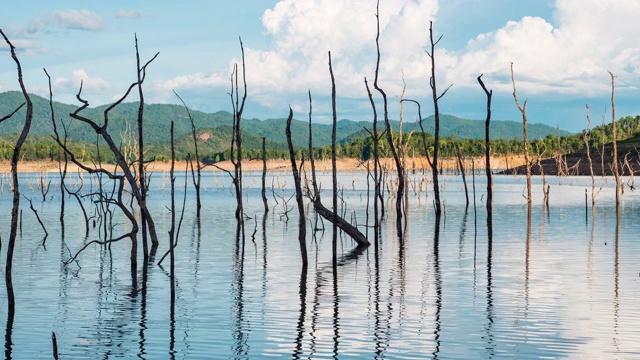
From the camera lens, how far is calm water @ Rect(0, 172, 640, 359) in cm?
1505

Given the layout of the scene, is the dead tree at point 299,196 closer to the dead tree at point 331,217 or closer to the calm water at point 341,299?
the calm water at point 341,299

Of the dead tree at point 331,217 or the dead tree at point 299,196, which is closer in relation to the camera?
the dead tree at point 299,196

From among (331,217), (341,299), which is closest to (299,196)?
(341,299)

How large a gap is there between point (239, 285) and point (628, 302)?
9.83m

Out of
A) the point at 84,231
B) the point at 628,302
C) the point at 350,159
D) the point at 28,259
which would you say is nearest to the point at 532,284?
the point at 628,302

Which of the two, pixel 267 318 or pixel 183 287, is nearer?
pixel 267 318

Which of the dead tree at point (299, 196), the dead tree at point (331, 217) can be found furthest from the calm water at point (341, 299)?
the dead tree at point (299, 196)

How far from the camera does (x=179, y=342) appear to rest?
50.7 ft

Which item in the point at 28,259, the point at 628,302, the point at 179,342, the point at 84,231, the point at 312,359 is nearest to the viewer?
the point at 312,359

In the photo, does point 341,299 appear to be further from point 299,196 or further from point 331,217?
point 331,217

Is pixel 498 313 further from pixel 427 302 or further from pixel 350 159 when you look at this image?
pixel 350 159

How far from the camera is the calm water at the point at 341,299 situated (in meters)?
15.0

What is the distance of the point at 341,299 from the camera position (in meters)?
20.0

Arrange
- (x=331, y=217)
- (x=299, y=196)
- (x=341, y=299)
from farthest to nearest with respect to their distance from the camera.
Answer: (x=331, y=217)
(x=299, y=196)
(x=341, y=299)
